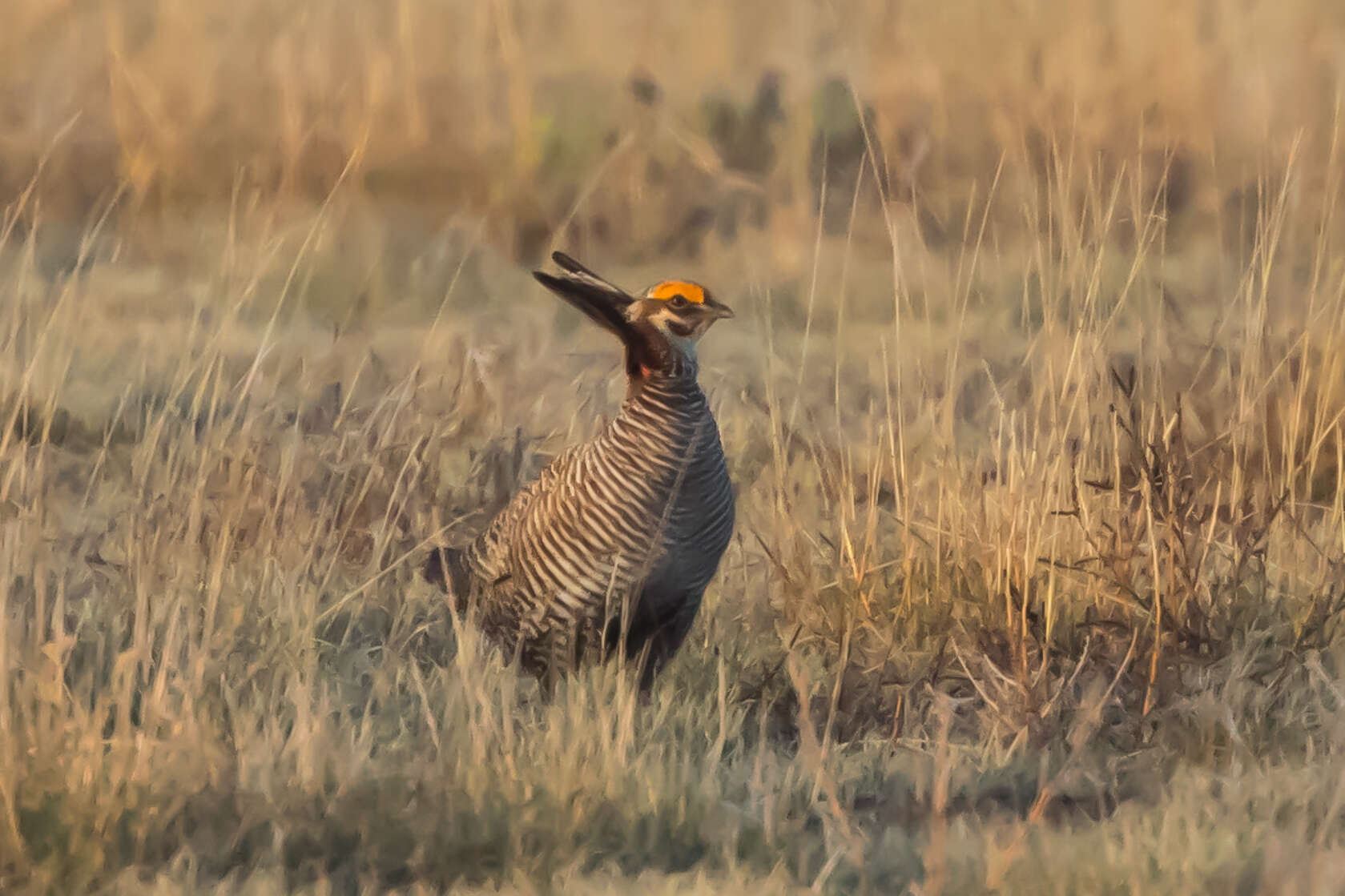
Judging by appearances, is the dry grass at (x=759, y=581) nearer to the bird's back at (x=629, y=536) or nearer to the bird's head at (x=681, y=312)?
the bird's back at (x=629, y=536)

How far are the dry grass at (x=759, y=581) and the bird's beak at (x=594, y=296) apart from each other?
0.20m

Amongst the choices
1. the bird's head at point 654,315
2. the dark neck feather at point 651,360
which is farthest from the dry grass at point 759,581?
the dark neck feather at point 651,360

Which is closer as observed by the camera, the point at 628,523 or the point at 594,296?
the point at 628,523

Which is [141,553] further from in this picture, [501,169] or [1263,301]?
[501,169]

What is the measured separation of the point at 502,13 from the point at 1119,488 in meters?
A: 1.80

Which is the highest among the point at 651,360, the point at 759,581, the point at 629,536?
the point at 651,360

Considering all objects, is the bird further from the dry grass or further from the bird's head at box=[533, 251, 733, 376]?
the dry grass

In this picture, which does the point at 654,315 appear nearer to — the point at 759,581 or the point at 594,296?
the point at 594,296

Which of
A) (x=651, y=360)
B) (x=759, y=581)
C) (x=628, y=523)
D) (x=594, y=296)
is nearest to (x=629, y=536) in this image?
(x=628, y=523)

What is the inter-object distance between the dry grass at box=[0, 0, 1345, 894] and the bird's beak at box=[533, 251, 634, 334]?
20 cm

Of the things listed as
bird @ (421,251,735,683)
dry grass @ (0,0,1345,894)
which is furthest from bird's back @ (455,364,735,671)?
dry grass @ (0,0,1345,894)

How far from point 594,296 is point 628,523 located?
49cm

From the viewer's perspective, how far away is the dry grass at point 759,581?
9.39 feet

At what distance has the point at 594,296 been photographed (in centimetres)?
380
